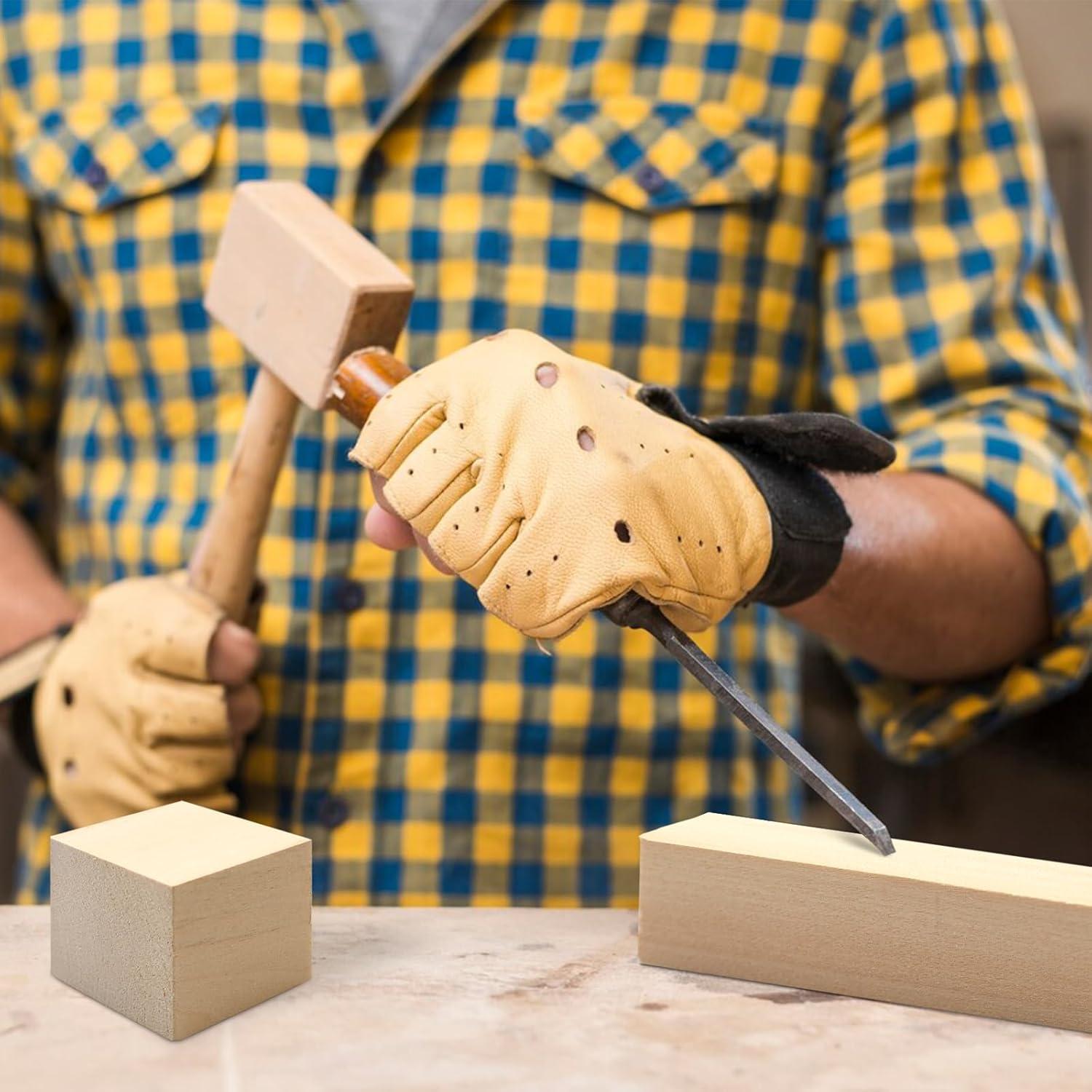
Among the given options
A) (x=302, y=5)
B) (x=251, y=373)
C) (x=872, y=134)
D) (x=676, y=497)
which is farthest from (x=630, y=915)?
(x=302, y=5)

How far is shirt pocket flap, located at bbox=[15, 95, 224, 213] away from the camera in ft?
4.10

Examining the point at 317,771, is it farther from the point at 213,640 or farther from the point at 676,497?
the point at 676,497

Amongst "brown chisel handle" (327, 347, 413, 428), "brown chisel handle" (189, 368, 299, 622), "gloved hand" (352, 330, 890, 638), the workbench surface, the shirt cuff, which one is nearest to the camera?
the workbench surface

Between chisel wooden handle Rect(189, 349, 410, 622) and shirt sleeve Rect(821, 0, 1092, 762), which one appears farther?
shirt sleeve Rect(821, 0, 1092, 762)

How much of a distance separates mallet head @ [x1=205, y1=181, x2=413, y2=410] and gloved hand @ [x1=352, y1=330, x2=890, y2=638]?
0.37 feet

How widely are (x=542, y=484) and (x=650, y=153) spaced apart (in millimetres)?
556

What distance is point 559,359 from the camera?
0.84 meters

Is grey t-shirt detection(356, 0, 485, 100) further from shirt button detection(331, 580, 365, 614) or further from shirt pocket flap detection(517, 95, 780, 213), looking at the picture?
shirt button detection(331, 580, 365, 614)

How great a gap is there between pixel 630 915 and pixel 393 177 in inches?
27.0

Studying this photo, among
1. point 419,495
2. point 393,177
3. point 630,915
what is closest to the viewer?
point 419,495

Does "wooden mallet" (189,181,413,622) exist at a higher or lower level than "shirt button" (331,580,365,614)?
higher

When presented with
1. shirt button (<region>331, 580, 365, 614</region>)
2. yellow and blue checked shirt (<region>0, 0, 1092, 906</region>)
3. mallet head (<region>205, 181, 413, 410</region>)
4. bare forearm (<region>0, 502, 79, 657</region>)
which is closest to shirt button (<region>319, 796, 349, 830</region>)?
yellow and blue checked shirt (<region>0, 0, 1092, 906</region>)

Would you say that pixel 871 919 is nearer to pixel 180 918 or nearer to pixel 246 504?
pixel 180 918

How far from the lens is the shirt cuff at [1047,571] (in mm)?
1168
